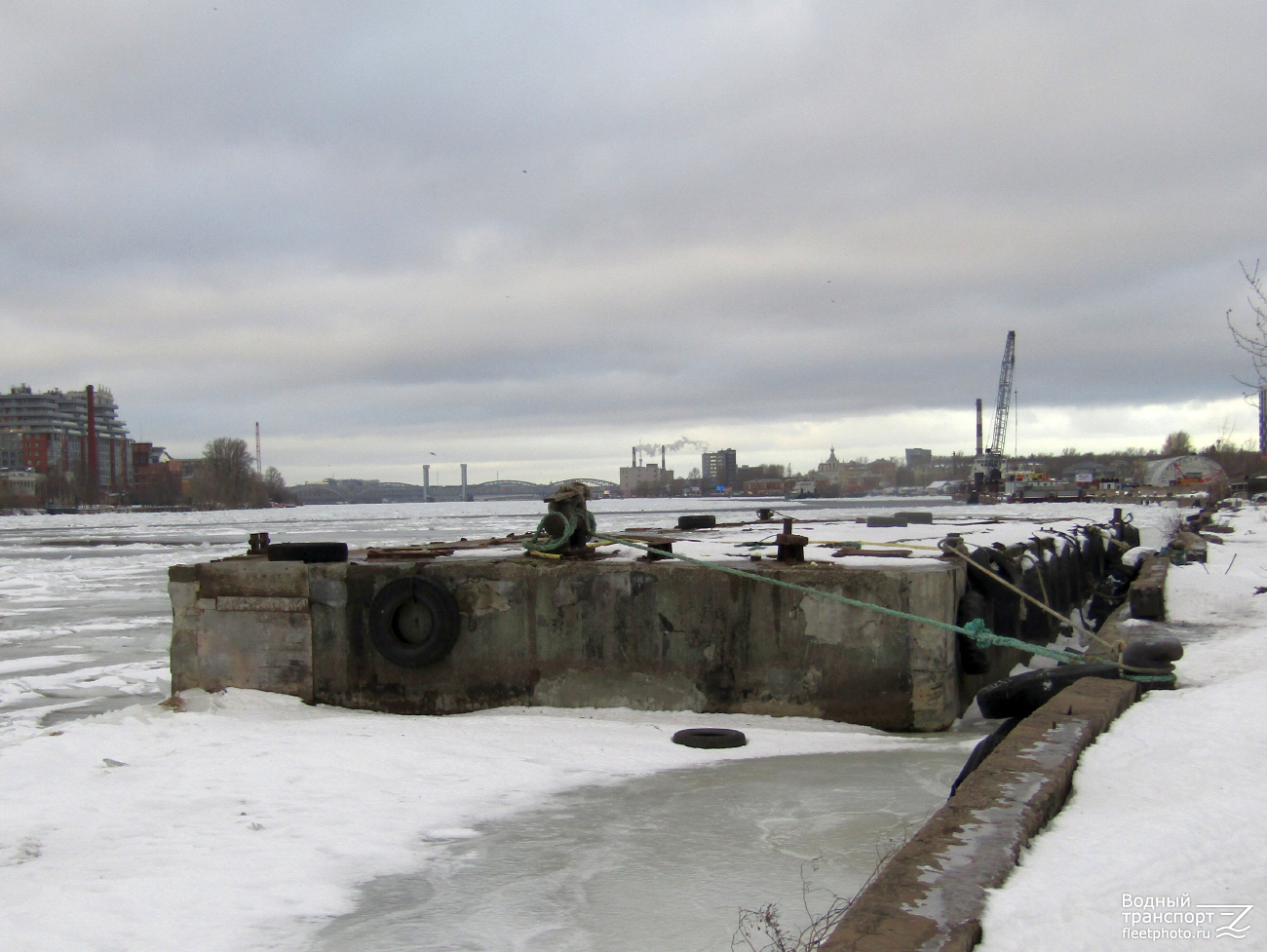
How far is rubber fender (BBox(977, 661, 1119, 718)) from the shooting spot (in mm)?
5848

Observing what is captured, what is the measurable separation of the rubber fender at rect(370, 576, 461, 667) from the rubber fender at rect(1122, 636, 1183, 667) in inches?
184

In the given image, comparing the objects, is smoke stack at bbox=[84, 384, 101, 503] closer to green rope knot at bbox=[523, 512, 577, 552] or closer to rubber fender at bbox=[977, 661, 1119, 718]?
green rope knot at bbox=[523, 512, 577, 552]

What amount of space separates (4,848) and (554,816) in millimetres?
2432

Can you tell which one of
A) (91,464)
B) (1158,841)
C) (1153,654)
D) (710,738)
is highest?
(91,464)

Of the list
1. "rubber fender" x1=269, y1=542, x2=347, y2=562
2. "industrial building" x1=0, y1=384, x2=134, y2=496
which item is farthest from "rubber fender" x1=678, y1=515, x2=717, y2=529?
"industrial building" x1=0, y1=384, x2=134, y2=496

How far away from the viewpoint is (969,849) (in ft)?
10.0

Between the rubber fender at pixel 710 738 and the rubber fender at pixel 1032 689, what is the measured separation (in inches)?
62.9

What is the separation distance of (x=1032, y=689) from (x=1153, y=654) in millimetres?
707

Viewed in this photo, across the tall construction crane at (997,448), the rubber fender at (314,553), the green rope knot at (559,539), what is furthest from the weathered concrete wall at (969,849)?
the tall construction crane at (997,448)

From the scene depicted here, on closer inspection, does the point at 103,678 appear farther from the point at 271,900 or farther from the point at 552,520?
the point at 271,900

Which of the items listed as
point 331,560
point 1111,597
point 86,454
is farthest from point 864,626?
point 86,454

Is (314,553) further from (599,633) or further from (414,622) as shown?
(599,633)

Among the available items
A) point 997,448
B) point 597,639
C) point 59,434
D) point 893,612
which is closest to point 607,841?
point 893,612

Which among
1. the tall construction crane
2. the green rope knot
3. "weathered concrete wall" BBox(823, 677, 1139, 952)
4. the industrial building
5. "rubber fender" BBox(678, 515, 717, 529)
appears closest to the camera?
"weathered concrete wall" BBox(823, 677, 1139, 952)
